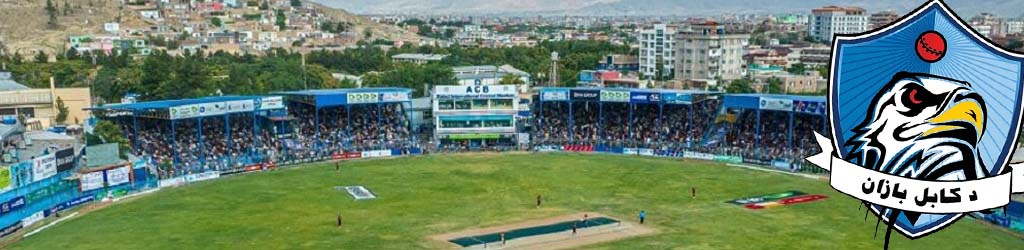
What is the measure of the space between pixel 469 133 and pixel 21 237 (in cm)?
4049

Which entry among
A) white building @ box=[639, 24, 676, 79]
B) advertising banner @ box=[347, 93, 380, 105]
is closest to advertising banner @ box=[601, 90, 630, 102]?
advertising banner @ box=[347, 93, 380, 105]

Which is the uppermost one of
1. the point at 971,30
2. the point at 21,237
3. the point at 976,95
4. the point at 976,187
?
the point at 971,30

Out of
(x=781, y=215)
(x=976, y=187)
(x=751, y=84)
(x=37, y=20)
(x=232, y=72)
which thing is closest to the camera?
(x=976, y=187)

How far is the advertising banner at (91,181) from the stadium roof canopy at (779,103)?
1929 inches

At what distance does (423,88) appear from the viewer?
10925cm

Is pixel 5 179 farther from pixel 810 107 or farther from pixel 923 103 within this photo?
pixel 810 107

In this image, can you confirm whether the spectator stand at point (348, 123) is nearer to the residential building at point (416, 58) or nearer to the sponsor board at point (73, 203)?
the sponsor board at point (73, 203)

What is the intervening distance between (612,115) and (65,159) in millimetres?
46534

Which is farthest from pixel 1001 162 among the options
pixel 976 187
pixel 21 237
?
pixel 21 237

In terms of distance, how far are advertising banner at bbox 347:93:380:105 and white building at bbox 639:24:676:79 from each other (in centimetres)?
7942

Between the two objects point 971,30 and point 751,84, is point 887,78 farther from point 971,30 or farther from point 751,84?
point 751,84

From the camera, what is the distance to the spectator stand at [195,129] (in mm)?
66875

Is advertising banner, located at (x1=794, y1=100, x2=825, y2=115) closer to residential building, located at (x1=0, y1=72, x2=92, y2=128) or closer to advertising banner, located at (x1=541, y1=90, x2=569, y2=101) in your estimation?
advertising banner, located at (x1=541, y1=90, x2=569, y2=101)

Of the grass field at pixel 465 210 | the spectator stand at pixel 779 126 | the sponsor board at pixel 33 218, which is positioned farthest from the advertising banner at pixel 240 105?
the spectator stand at pixel 779 126
